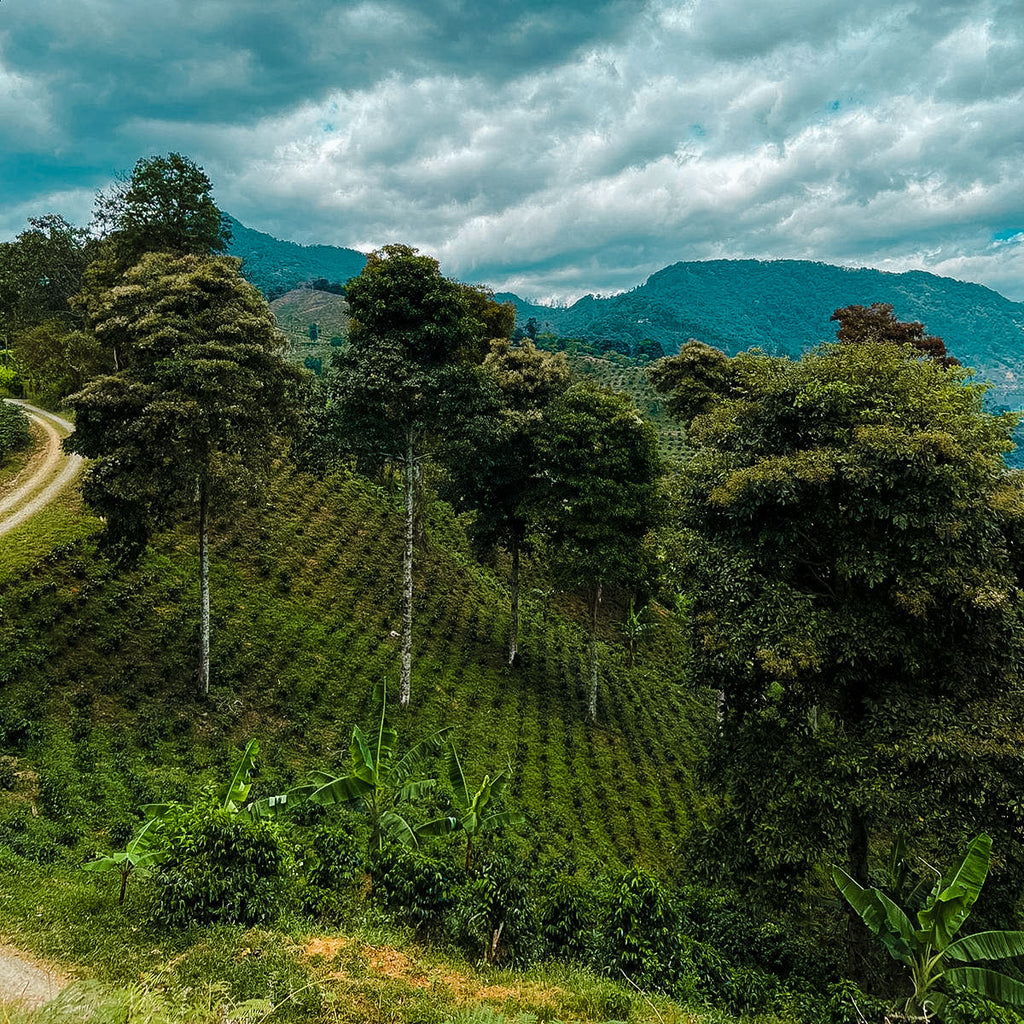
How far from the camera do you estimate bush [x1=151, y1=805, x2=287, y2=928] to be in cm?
747

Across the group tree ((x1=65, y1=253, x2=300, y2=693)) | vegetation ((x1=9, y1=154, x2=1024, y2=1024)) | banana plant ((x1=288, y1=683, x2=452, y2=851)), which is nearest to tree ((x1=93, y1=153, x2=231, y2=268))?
vegetation ((x1=9, y1=154, x2=1024, y2=1024))

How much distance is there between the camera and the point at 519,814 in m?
15.8

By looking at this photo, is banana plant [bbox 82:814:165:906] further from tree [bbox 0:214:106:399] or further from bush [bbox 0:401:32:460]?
tree [bbox 0:214:106:399]

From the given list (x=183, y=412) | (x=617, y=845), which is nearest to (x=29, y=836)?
(x=183, y=412)

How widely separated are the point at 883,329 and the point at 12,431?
40.2 m

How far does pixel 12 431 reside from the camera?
2864 cm

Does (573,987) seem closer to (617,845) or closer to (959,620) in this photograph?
(959,620)

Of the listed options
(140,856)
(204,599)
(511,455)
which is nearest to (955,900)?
(140,856)

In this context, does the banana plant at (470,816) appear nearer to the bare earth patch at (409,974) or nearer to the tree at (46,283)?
the bare earth patch at (409,974)

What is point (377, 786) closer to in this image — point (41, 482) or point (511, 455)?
point (511, 455)

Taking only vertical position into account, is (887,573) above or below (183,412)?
below

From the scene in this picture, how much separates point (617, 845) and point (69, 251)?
4664 centimetres

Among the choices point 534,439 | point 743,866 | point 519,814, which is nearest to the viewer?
point 743,866

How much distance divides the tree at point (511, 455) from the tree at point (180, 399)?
264 inches
